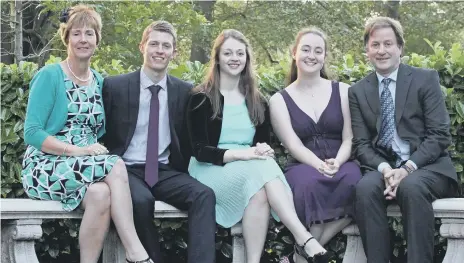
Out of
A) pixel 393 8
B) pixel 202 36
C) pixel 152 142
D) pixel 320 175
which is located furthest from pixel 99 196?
pixel 393 8

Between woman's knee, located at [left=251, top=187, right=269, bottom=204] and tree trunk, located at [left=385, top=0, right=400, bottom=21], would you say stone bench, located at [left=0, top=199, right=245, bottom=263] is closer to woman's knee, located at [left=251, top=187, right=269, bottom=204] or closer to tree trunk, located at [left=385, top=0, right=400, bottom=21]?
woman's knee, located at [left=251, top=187, right=269, bottom=204]

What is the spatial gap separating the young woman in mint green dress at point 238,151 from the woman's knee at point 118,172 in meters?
0.65

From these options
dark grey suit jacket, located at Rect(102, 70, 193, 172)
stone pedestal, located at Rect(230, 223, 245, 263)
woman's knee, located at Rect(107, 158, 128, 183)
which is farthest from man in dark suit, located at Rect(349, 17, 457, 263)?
woman's knee, located at Rect(107, 158, 128, 183)

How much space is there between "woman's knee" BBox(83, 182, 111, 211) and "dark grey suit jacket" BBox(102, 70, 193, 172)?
553 millimetres

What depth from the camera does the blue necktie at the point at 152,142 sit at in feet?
16.7

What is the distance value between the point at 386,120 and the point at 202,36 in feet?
31.7

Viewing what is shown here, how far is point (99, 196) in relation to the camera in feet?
15.3

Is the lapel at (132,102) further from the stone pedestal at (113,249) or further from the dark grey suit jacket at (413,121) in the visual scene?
the dark grey suit jacket at (413,121)

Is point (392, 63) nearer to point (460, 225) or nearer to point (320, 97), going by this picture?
point (320, 97)

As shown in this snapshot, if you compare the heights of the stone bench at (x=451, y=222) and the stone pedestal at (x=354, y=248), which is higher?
the stone bench at (x=451, y=222)

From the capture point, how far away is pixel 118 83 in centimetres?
530

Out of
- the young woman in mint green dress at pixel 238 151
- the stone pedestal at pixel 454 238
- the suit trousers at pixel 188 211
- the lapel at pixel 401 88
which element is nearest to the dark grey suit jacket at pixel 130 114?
the young woman in mint green dress at pixel 238 151

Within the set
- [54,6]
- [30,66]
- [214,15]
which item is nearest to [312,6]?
[214,15]

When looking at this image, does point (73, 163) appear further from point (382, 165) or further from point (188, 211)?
point (382, 165)
